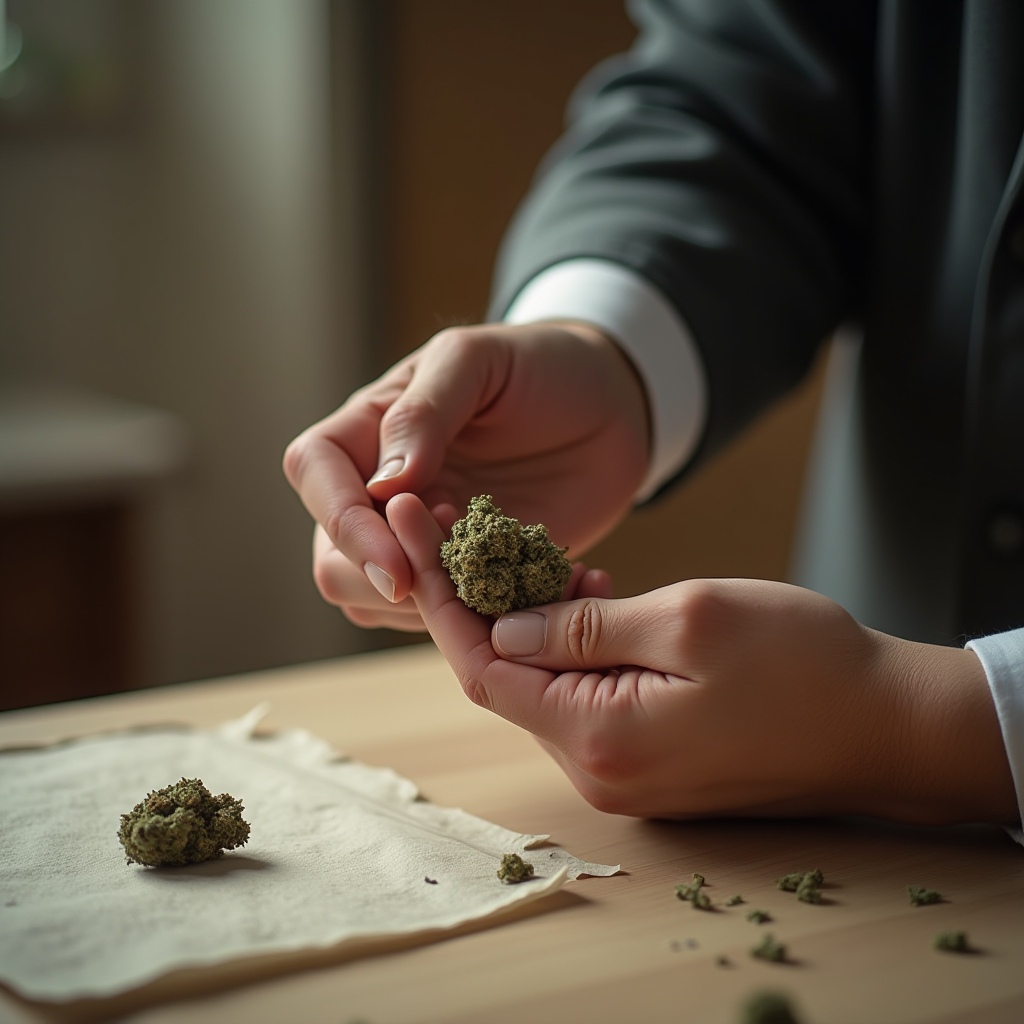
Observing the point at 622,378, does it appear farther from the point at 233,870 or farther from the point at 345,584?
the point at 233,870

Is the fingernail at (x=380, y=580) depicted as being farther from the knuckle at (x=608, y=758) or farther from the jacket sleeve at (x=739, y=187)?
the jacket sleeve at (x=739, y=187)

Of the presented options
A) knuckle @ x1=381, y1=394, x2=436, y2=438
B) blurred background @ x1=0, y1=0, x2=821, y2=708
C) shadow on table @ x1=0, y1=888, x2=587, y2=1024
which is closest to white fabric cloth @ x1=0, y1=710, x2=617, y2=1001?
shadow on table @ x1=0, y1=888, x2=587, y2=1024

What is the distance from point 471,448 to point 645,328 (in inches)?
11.1

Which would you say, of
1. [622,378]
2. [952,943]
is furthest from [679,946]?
[622,378]

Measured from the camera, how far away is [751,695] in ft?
2.57

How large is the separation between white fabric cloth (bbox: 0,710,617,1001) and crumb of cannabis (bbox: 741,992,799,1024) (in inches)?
7.4

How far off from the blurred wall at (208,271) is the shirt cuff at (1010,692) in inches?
97.4

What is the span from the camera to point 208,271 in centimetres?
309

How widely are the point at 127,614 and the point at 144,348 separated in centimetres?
77

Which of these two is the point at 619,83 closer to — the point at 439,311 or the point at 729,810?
the point at 729,810

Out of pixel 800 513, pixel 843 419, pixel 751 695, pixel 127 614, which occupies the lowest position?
pixel 127 614

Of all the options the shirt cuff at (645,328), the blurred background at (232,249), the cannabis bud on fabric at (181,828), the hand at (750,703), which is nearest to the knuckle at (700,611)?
the hand at (750,703)

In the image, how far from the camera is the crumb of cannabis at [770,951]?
25.9 inches

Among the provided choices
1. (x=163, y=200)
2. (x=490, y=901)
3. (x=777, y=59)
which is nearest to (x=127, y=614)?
(x=163, y=200)
